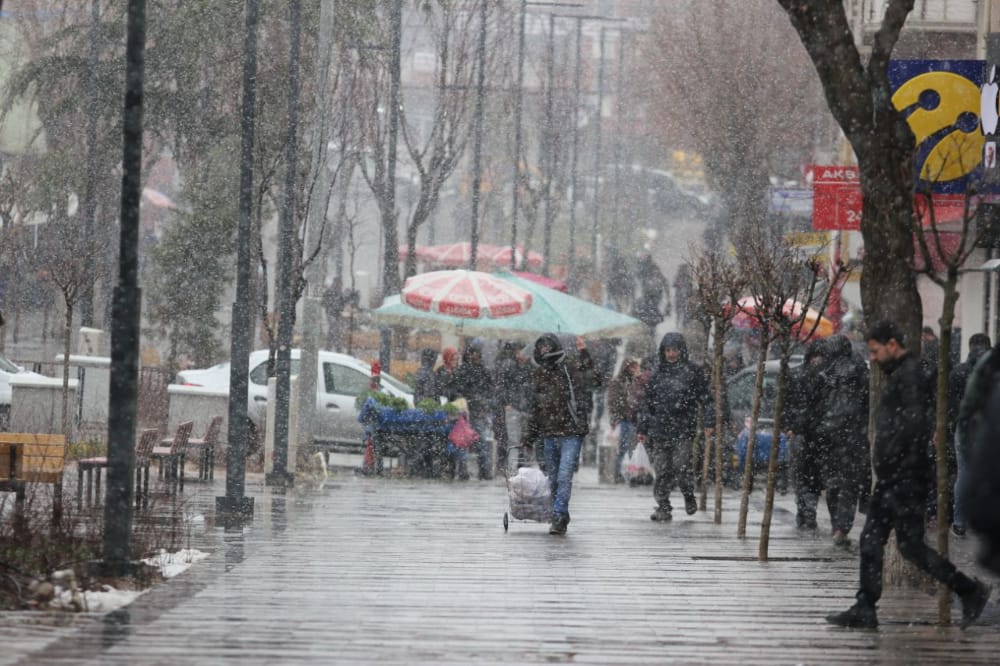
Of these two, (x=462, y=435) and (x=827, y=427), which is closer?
(x=827, y=427)

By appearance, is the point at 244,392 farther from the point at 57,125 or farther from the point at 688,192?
the point at 688,192

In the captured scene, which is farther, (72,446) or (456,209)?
(456,209)

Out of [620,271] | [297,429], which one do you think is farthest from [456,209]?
[297,429]

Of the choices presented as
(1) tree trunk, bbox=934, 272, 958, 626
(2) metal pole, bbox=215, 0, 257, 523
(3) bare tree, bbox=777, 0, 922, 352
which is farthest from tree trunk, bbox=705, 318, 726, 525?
(1) tree trunk, bbox=934, 272, 958, 626

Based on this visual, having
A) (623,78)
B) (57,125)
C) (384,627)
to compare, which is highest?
(623,78)

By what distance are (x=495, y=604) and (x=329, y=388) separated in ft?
54.6

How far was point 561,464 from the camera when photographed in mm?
16297

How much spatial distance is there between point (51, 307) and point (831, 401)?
3432cm

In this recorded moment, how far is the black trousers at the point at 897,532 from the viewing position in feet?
34.1

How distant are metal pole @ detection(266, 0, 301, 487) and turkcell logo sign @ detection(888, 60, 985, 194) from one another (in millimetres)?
8299

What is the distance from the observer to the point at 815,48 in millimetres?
12297

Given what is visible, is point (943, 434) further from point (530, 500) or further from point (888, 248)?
point (530, 500)

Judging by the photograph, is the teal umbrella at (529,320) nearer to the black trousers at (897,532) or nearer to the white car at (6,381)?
the white car at (6,381)

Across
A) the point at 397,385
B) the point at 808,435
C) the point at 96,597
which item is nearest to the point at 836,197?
the point at 808,435
